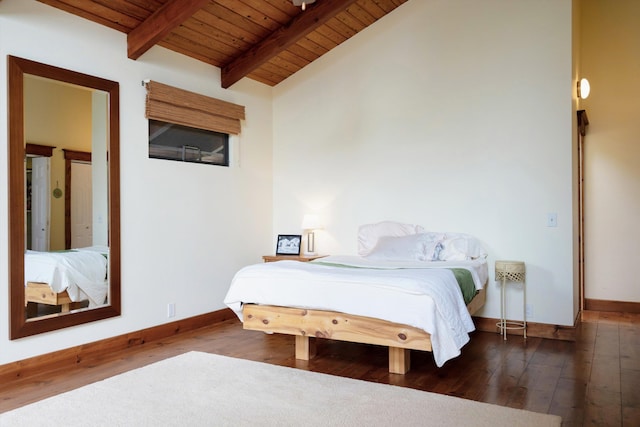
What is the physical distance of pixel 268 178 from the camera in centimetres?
573

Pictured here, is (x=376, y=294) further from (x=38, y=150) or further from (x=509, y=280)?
(x=38, y=150)

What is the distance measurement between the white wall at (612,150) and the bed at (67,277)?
503cm

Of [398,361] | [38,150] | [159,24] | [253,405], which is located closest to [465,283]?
[398,361]

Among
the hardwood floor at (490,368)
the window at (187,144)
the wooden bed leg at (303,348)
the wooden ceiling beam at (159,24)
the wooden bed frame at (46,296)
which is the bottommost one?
the hardwood floor at (490,368)

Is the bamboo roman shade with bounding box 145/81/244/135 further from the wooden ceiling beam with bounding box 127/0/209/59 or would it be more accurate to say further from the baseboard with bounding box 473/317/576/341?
the baseboard with bounding box 473/317/576/341

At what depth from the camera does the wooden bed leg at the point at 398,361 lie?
321 centimetres

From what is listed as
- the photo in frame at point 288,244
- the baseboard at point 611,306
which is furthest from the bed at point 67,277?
the baseboard at point 611,306

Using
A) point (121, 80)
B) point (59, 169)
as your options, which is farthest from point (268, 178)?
point (59, 169)

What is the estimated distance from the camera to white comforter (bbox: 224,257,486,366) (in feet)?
9.54

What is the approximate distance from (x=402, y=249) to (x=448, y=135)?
1245 millimetres

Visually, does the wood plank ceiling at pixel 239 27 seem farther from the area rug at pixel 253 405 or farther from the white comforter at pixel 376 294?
the area rug at pixel 253 405

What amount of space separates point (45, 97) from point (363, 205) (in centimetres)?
313

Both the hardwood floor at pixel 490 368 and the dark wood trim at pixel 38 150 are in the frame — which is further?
the dark wood trim at pixel 38 150

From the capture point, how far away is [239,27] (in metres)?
4.46
